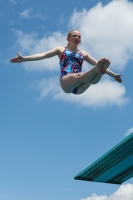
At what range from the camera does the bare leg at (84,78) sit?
312 inches

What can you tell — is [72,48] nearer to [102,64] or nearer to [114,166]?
[102,64]

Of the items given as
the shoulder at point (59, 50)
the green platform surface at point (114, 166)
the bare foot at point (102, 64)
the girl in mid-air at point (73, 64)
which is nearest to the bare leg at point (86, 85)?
the girl in mid-air at point (73, 64)

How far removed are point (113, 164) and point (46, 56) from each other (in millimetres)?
3319

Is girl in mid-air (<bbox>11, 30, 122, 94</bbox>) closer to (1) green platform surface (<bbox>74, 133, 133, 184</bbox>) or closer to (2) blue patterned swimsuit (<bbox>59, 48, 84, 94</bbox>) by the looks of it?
(2) blue patterned swimsuit (<bbox>59, 48, 84, 94</bbox>)

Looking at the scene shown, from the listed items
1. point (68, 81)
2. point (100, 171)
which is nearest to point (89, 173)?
point (100, 171)

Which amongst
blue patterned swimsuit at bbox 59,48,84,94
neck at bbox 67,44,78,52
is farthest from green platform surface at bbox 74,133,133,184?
neck at bbox 67,44,78,52

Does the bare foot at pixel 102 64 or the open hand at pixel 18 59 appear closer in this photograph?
the bare foot at pixel 102 64

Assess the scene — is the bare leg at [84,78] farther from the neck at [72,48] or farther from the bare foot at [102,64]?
the neck at [72,48]

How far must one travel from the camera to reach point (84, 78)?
28.3 feet

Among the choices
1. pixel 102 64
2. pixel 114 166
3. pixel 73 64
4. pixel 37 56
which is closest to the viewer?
pixel 102 64

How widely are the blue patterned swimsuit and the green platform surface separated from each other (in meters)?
2.11

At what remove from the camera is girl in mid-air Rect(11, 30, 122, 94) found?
8734 millimetres

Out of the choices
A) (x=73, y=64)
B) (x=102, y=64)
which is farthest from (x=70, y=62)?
(x=102, y=64)

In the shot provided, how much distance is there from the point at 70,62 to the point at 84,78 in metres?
1.34
